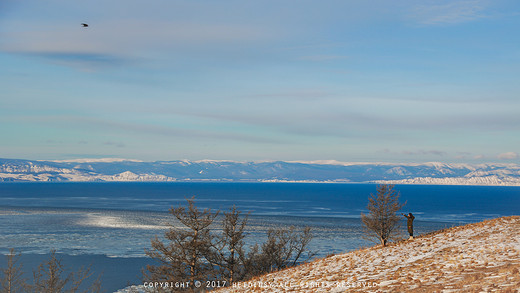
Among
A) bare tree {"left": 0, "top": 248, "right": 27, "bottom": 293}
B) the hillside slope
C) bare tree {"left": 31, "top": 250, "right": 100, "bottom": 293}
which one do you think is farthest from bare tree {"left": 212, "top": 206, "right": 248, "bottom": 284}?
bare tree {"left": 0, "top": 248, "right": 27, "bottom": 293}

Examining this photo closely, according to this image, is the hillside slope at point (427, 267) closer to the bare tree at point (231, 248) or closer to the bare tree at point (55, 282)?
the bare tree at point (231, 248)

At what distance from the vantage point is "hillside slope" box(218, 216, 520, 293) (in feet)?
54.6

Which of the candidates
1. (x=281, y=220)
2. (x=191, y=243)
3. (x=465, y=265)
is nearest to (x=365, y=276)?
(x=465, y=265)

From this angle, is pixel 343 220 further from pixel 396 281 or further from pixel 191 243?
pixel 396 281

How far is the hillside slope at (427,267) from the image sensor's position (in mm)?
16641

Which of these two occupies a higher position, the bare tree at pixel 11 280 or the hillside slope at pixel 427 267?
the hillside slope at pixel 427 267

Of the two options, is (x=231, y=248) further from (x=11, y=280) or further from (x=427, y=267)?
(x=427, y=267)

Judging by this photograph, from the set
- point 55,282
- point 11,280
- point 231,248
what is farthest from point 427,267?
point 11,280

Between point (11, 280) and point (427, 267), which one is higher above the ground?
point (427, 267)

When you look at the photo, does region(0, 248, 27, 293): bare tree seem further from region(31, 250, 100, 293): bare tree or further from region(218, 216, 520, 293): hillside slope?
region(218, 216, 520, 293): hillside slope

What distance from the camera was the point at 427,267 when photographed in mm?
20078

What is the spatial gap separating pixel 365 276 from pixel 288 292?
138 inches

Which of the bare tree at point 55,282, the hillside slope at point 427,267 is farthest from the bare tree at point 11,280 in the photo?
the hillside slope at point 427,267

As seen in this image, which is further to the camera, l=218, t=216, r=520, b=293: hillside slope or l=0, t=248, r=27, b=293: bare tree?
l=0, t=248, r=27, b=293: bare tree
